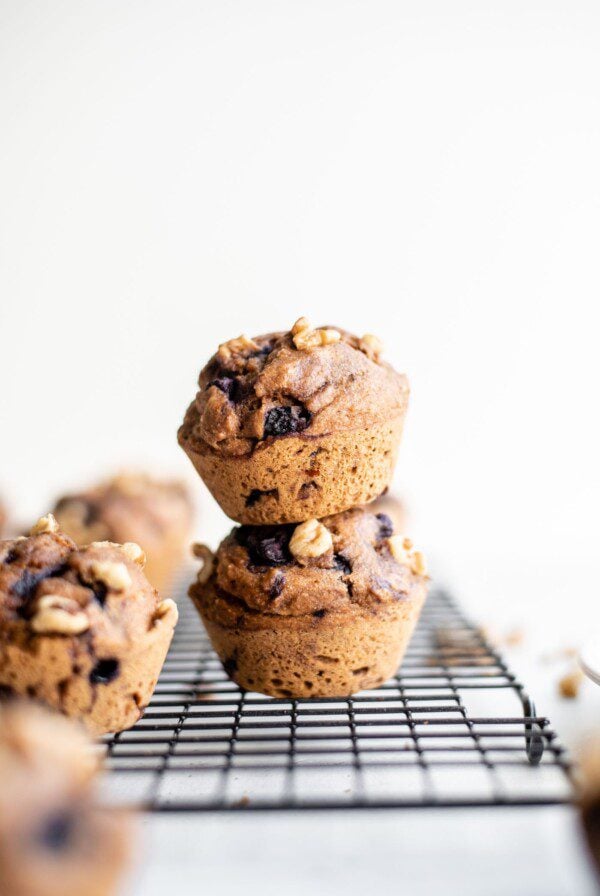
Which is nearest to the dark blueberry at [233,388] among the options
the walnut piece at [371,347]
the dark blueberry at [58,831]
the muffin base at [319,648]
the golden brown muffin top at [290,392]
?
the golden brown muffin top at [290,392]

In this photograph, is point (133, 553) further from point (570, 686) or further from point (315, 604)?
point (570, 686)

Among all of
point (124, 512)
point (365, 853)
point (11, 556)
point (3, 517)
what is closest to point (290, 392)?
point (11, 556)

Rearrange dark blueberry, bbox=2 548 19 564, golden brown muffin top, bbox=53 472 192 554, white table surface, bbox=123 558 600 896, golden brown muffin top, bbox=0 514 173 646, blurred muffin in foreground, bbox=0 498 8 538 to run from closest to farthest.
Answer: white table surface, bbox=123 558 600 896, golden brown muffin top, bbox=0 514 173 646, dark blueberry, bbox=2 548 19 564, golden brown muffin top, bbox=53 472 192 554, blurred muffin in foreground, bbox=0 498 8 538

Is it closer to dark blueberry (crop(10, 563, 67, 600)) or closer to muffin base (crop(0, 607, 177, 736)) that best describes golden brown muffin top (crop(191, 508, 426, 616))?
muffin base (crop(0, 607, 177, 736))

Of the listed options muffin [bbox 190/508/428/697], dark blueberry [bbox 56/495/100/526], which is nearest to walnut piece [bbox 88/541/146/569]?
muffin [bbox 190/508/428/697]

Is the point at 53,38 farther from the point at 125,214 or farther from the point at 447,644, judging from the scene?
the point at 447,644

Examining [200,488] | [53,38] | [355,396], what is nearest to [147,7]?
[53,38]
